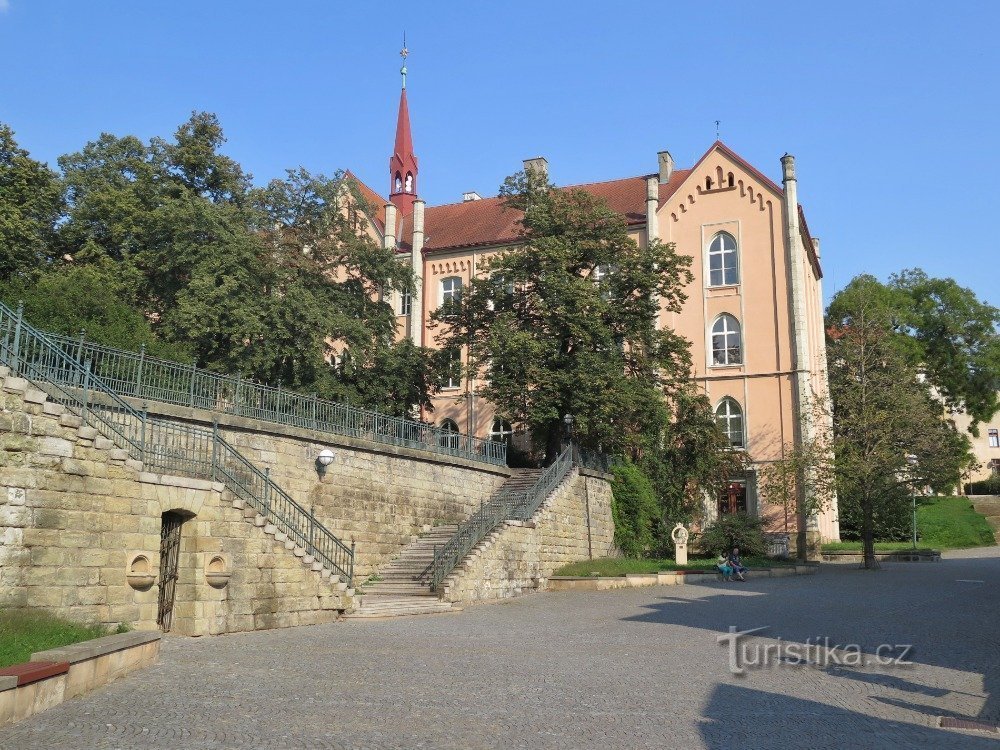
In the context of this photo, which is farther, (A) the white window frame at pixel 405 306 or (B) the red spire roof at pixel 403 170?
(B) the red spire roof at pixel 403 170

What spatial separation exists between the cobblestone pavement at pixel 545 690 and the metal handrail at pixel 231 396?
6.17 meters

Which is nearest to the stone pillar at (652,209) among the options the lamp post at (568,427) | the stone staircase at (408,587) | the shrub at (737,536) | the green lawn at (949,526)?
the lamp post at (568,427)

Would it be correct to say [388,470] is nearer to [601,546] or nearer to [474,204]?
[601,546]

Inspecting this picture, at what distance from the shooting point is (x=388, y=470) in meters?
24.1

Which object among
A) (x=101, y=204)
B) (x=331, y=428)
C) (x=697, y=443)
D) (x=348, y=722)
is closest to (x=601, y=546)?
(x=697, y=443)

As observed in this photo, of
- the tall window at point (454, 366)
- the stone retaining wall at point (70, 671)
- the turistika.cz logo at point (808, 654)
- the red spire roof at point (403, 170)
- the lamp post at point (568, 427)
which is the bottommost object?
the turistika.cz logo at point (808, 654)

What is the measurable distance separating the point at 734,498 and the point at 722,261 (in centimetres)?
1023

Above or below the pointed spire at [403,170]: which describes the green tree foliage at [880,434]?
below

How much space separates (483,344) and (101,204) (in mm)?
13512

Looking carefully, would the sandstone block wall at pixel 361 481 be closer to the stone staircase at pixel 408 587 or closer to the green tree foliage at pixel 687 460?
the stone staircase at pixel 408 587

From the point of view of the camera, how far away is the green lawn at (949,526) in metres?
49.6

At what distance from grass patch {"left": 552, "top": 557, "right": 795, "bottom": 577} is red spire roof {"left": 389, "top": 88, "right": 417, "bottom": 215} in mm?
30241

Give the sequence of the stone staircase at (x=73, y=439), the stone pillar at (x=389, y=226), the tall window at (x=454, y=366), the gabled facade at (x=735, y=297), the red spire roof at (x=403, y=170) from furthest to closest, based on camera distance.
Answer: the red spire roof at (x=403, y=170) → the stone pillar at (x=389, y=226) → the gabled facade at (x=735, y=297) → the tall window at (x=454, y=366) → the stone staircase at (x=73, y=439)

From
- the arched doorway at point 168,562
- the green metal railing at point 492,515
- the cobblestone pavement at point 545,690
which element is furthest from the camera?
the green metal railing at point 492,515
